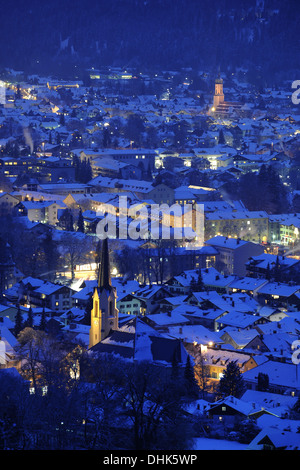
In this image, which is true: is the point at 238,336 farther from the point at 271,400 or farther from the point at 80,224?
the point at 80,224

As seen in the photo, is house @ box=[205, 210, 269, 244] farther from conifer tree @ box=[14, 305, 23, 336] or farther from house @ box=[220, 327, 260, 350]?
conifer tree @ box=[14, 305, 23, 336]

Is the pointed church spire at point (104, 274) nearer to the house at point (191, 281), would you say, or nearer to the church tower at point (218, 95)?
the house at point (191, 281)

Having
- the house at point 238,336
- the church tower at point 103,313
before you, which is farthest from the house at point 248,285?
the church tower at point 103,313

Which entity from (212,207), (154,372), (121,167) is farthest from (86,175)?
(154,372)

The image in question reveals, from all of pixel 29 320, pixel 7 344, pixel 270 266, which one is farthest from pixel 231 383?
pixel 270 266

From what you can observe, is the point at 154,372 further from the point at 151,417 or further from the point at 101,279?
the point at 101,279

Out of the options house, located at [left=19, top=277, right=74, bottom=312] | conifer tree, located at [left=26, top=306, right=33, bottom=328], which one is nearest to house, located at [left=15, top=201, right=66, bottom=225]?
house, located at [left=19, top=277, right=74, bottom=312]
